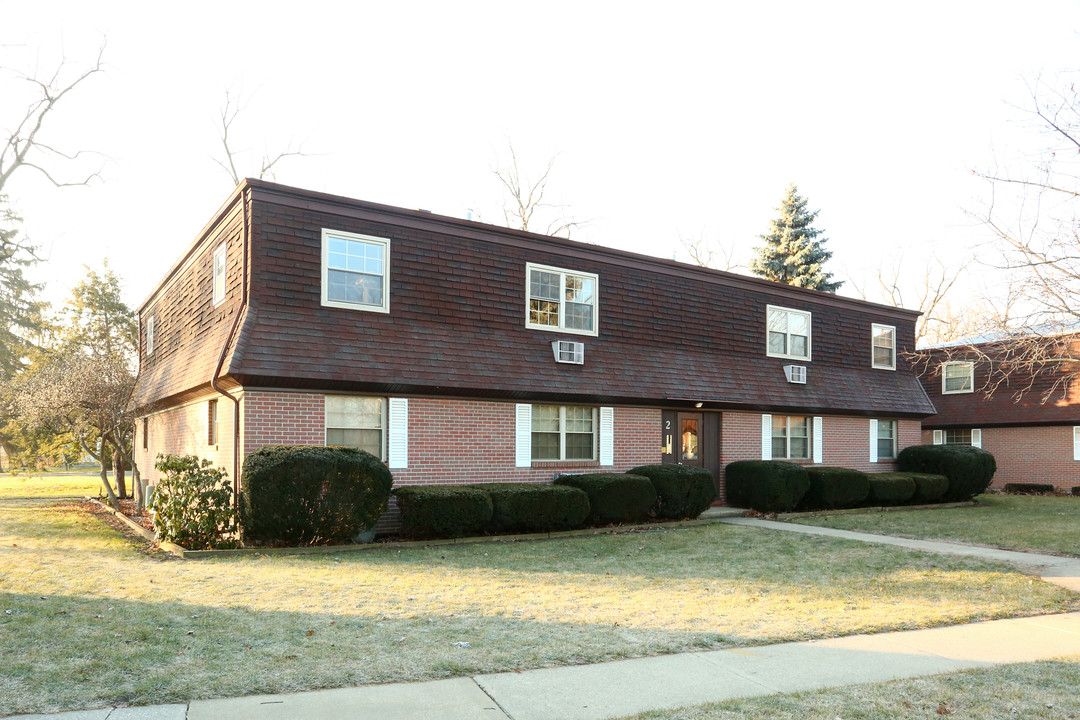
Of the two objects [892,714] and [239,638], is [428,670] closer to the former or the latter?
[239,638]

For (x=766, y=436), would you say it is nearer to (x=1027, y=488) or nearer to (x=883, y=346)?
(x=883, y=346)

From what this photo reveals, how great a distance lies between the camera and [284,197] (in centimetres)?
1291

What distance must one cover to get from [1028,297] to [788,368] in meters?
5.55

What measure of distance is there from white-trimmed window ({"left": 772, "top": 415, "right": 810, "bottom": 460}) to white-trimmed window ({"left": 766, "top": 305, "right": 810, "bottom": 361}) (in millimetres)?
1708

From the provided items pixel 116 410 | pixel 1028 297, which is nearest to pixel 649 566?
pixel 1028 297

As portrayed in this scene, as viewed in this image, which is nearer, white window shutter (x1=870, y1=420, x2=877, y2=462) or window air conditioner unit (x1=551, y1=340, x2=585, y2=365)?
window air conditioner unit (x1=551, y1=340, x2=585, y2=365)

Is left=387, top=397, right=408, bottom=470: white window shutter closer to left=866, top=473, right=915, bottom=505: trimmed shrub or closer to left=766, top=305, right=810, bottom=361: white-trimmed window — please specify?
left=766, top=305, right=810, bottom=361: white-trimmed window

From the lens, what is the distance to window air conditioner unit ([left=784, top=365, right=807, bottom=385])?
19594 millimetres

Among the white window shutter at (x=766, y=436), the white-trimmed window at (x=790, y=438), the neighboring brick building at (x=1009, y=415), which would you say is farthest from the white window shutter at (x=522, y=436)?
the neighboring brick building at (x=1009, y=415)

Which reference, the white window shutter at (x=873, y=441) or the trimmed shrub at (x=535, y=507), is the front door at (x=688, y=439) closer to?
the trimmed shrub at (x=535, y=507)

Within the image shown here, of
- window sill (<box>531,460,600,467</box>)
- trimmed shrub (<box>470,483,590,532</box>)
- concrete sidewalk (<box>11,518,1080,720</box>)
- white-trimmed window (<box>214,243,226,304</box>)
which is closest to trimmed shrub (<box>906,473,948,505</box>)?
window sill (<box>531,460,600,467</box>)

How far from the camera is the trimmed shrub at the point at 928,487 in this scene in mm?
19828

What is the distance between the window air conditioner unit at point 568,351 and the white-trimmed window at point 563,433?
3.10ft

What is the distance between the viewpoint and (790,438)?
773 inches
